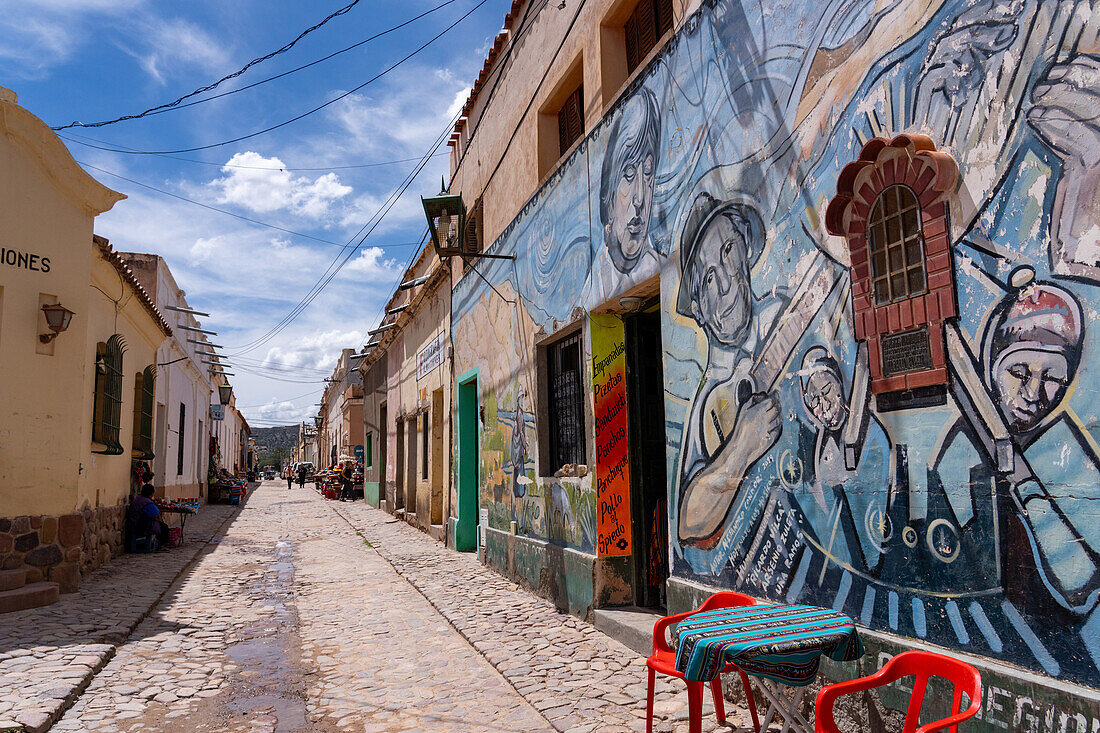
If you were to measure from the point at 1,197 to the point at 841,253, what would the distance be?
8712 millimetres

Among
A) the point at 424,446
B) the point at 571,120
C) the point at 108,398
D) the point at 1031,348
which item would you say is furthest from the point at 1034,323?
the point at 424,446

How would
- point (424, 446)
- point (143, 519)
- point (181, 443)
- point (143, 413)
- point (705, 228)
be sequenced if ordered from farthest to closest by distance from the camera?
point (181, 443) < point (424, 446) < point (143, 413) < point (143, 519) < point (705, 228)

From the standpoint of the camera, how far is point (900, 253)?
3363 mm

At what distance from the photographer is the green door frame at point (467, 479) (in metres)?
12.0

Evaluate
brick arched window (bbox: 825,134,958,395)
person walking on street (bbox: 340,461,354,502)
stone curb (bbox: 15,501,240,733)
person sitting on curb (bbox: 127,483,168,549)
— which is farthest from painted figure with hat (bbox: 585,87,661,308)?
person walking on street (bbox: 340,461,354,502)

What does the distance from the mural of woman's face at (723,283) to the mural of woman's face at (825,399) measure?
0.72 meters

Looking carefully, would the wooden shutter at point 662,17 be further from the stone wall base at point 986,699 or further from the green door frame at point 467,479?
the green door frame at point 467,479

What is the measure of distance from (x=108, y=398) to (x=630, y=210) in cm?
854

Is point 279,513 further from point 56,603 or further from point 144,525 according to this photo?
point 56,603

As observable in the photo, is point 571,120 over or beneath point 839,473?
over

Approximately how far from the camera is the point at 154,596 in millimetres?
8273

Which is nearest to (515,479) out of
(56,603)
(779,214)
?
(56,603)

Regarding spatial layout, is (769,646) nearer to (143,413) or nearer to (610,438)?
(610,438)

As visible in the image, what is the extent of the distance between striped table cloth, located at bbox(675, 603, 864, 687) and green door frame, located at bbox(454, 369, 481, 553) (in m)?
8.91
